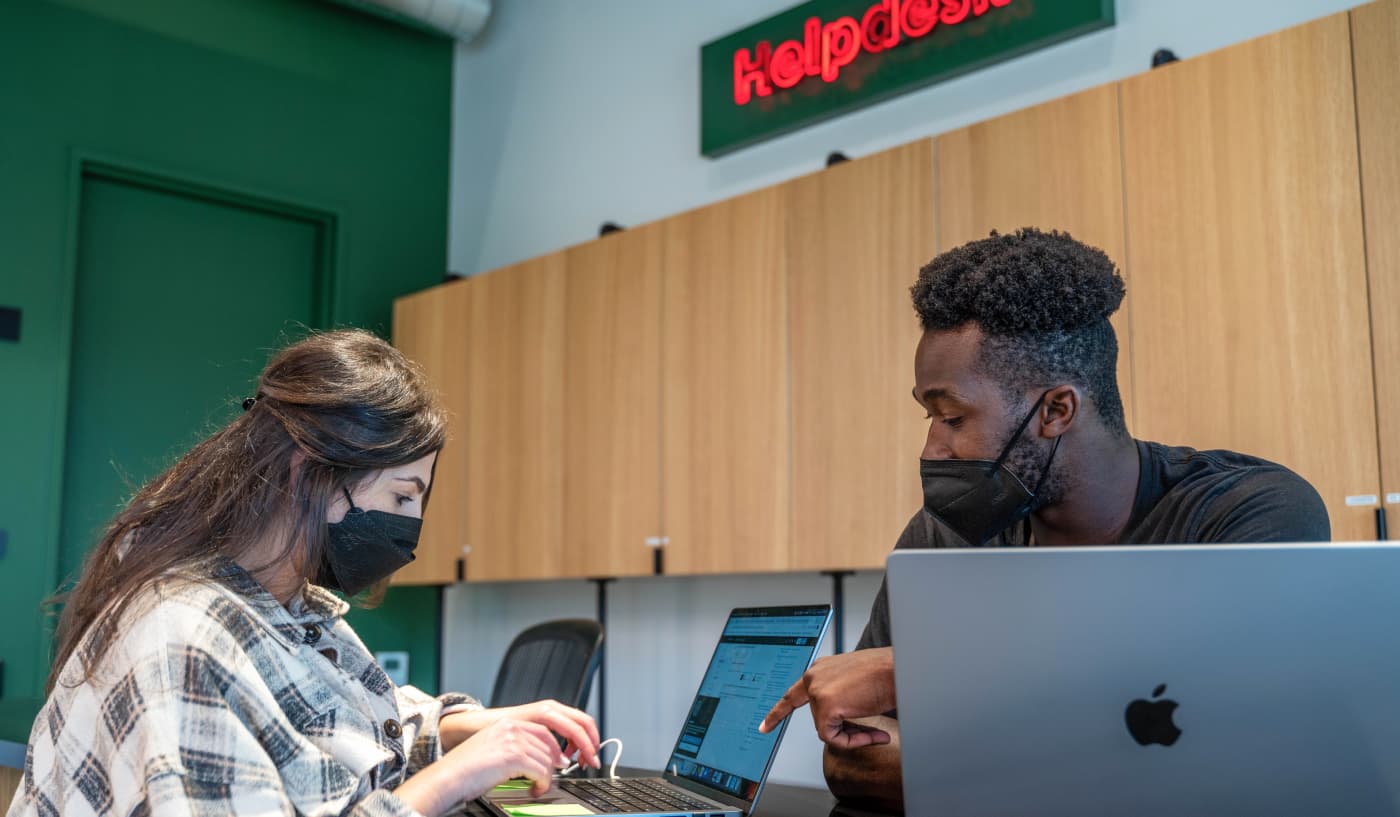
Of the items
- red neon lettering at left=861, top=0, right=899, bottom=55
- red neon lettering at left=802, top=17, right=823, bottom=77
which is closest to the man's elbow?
red neon lettering at left=861, top=0, right=899, bottom=55

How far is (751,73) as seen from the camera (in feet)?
12.4

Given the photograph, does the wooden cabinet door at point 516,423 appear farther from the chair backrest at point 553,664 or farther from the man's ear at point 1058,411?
the man's ear at point 1058,411

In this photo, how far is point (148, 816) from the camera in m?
1.03

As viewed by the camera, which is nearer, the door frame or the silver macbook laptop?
the silver macbook laptop

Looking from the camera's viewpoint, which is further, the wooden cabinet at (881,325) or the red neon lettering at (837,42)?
the red neon lettering at (837,42)

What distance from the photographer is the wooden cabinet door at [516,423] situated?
3.76m

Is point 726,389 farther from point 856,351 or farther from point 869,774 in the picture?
point 869,774

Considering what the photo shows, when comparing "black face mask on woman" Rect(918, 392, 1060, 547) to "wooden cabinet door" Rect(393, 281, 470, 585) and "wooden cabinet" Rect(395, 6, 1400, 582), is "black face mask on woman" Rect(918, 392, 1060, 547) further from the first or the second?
"wooden cabinet door" Rect(393, 281, 470, 585)

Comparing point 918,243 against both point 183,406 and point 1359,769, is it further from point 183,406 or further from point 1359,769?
point 183,406

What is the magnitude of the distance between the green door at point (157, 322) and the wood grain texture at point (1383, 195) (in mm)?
3232

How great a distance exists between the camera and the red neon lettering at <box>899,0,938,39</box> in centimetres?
329

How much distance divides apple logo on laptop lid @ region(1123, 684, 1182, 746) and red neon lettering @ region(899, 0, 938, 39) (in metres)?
2.75

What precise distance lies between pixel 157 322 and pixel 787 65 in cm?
230

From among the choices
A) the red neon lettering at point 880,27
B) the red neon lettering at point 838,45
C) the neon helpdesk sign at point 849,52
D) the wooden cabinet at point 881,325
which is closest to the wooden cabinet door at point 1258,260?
the wooden cabinet at point 881,325
